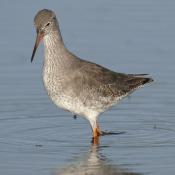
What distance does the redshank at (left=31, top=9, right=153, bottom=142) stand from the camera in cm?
1377

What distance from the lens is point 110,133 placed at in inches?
569

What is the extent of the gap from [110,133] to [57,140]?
989 mm

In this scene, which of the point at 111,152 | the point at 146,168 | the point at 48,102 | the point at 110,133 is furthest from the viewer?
the point at 48,102

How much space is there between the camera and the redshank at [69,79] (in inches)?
542

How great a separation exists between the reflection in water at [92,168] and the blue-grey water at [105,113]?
0.5 inches

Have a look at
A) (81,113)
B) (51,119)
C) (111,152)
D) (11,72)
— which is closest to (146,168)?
(111,152)

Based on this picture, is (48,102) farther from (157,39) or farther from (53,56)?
(157,39)

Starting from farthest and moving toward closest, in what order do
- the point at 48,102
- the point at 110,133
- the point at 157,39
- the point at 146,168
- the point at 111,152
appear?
the point at 157,39 → the point at 48,102 → the point at 110,133 → the point at 111,152 → the point at 146,168

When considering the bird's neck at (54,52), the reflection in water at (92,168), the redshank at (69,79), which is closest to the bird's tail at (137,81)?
the redshank at (69,79)

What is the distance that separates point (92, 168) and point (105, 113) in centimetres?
310

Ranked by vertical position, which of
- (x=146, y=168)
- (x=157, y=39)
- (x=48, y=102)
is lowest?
(x=146, y=168)

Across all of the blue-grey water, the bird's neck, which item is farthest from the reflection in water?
the bird's neck

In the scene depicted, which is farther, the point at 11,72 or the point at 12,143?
the point at 11,72

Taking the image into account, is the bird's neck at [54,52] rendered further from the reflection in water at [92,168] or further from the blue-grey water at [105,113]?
the reflection in water at [92,168]
